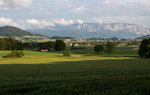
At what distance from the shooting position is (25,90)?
385 inches

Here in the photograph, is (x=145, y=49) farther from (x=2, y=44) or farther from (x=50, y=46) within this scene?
(x=2, y=44)

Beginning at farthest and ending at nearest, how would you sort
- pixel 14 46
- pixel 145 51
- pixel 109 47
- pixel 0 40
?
pixel 14 46 → pixel 0 40 → pixel 109 47 → pixel 145 51

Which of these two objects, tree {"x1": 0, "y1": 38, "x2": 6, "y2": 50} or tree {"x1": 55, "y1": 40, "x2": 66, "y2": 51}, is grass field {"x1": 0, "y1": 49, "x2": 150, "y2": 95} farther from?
tree {"x1": 55, "y1": 40, "x2": 66, "y2": 51}

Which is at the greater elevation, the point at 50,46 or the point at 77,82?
the point at 50,46

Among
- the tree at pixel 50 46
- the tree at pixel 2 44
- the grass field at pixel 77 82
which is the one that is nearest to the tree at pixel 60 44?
the tree at pixel 50 46

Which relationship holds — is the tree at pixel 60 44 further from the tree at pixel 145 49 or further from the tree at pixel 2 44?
the tree at pixel 145 49

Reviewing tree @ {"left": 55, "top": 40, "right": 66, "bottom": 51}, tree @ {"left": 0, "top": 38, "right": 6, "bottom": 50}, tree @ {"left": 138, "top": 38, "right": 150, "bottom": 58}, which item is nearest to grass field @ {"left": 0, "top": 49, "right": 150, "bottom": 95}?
tree @ {"left": 138, "top": 38, "right": 150, "bottom": 58}

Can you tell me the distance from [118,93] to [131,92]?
0.63 meters

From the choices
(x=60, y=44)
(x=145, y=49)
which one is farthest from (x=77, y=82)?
(x=60, y=44)

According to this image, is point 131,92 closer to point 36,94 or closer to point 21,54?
point 36,94

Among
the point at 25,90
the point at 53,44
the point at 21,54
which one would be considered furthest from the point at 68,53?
the point at 25,90

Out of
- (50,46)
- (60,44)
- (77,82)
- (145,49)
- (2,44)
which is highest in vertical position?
(2,44)

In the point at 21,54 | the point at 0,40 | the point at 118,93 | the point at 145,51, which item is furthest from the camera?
the point at 0,40

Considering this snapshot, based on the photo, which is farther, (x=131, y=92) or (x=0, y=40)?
(x=0, y=40)
